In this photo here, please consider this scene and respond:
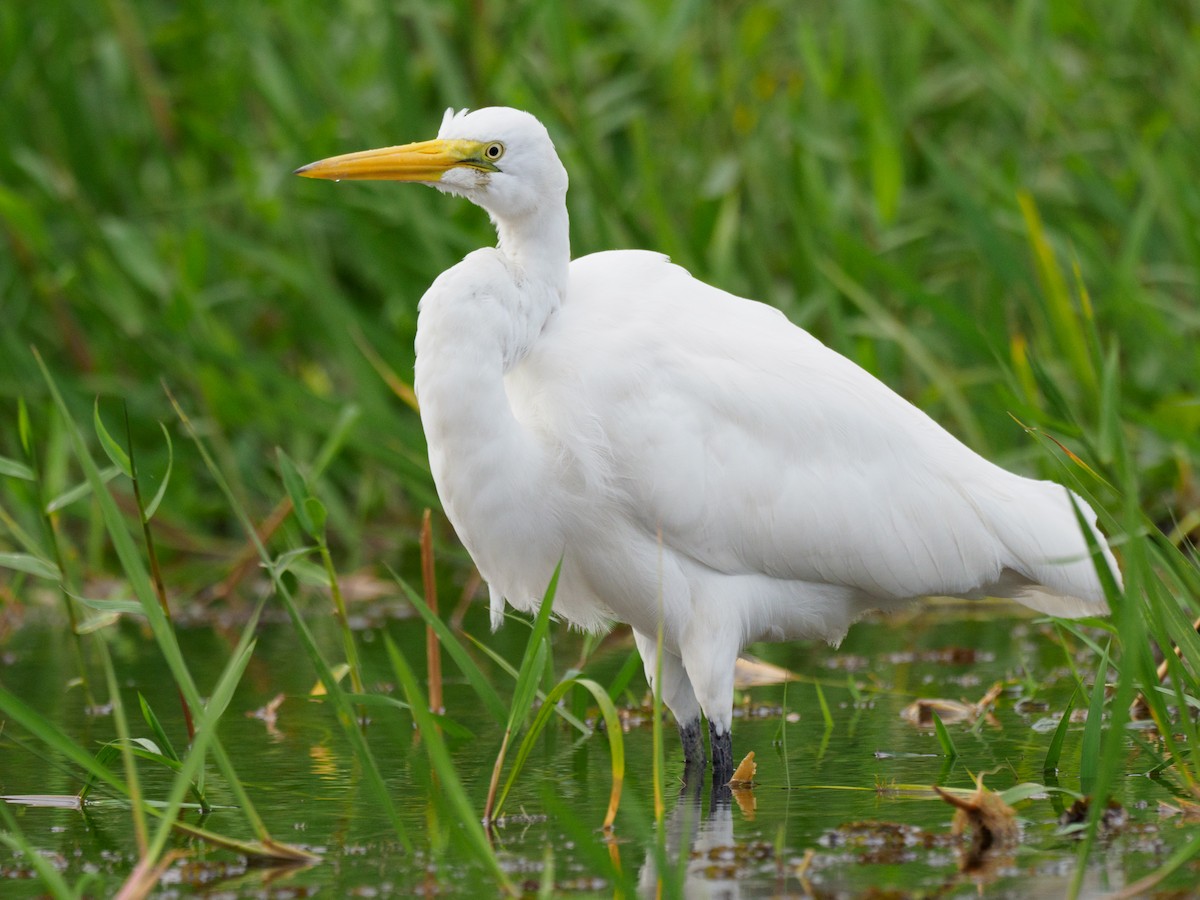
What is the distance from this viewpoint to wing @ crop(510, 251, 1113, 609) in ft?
11.6

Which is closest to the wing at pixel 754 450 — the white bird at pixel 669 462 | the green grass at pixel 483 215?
the white bird at pixel 669 462

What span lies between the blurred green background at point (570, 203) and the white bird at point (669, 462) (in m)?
1.58

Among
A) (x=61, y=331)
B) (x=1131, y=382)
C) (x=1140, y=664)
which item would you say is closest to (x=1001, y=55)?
(x=1131, y=382)

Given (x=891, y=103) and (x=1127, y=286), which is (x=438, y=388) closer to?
(x=1127, y=286)

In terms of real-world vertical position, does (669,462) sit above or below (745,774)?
above

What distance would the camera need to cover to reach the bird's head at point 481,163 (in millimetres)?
3490

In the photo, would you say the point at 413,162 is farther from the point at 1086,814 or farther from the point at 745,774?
the point at 1086,814

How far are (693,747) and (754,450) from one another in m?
0.68

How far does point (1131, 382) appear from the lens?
19.7ft

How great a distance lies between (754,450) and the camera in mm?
3639

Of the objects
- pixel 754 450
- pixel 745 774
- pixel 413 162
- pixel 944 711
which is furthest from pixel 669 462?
pixel 944 711

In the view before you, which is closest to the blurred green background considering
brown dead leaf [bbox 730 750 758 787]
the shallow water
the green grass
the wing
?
the green grass

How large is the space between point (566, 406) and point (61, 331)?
4.07 metres

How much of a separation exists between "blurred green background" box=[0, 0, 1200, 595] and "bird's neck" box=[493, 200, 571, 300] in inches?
66.5
